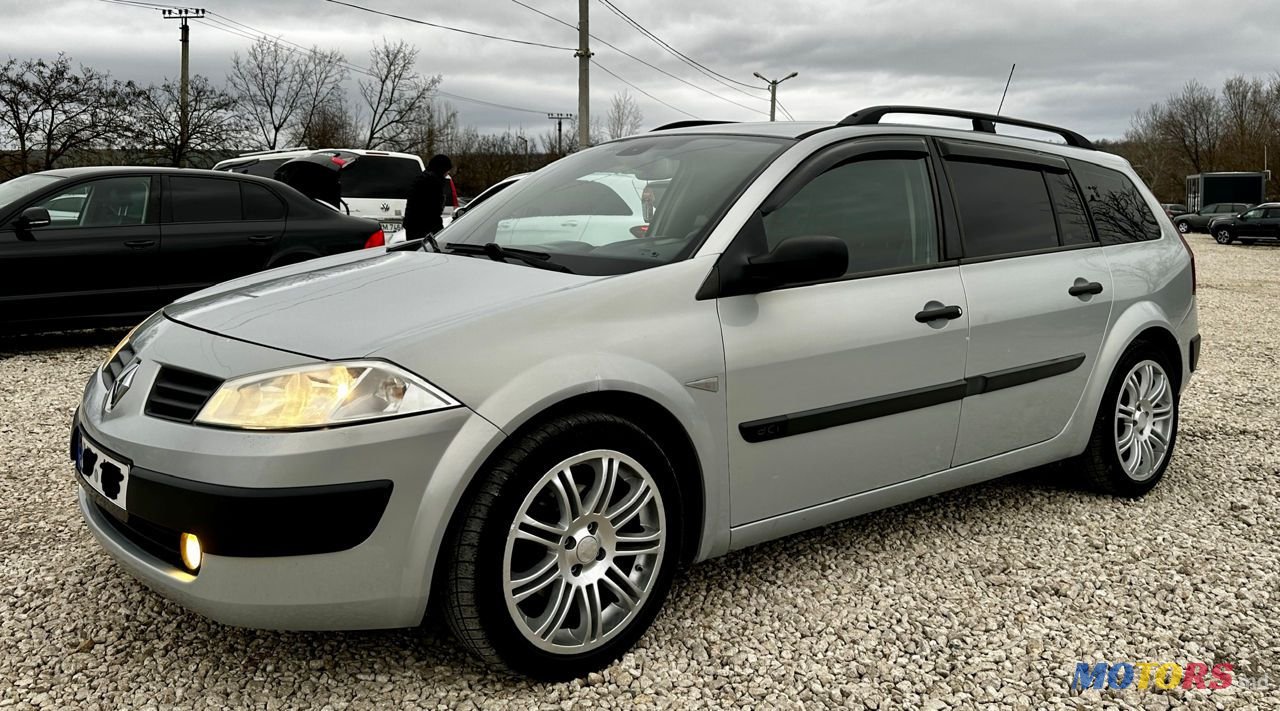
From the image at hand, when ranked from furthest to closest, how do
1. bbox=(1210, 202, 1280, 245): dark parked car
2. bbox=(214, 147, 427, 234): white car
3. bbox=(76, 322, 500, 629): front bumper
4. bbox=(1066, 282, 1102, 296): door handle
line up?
1. bbox=(1210, 202, 1280, 245): dark parked car
2. bbox=(214, 147, 427, 234): white car
3. bbox=(1066, 282, 1102, 296): door handle
4. bbox=(76, 322, 500, 629): front bumper

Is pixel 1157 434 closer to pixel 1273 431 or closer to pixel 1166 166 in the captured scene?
pixel 1273 431

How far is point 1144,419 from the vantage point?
13.8 ft

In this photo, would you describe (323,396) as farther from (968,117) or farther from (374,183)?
(374,183)

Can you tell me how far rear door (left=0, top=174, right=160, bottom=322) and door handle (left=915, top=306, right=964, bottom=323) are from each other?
20.3ft

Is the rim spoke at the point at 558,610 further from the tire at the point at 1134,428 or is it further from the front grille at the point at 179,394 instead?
the tire at the point at 1134,428

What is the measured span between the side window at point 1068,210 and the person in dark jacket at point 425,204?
6.50 m

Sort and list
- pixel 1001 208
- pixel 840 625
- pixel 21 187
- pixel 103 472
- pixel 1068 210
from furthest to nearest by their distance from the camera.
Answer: pixel 21 187, pixel 1068 210, pixel 1001 208, pixel 840 625, pixel 103 472

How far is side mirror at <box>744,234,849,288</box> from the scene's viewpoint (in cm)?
273

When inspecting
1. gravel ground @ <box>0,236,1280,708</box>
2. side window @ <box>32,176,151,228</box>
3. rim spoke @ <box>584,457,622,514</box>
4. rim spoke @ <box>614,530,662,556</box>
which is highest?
side window @ <box>32,176,151,228</box>

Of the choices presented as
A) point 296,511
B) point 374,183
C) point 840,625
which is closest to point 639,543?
point 840,625

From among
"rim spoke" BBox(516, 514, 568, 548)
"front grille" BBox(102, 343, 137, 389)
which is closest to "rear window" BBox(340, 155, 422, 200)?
"front grille" BBox(102, 343, 137, 389)

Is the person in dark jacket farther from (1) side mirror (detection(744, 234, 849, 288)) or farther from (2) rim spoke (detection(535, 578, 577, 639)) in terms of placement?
(2) rim spoke (detection(535, 578, 577, 639))

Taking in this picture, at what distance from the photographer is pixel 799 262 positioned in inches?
108

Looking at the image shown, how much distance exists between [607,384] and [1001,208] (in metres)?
2.02
